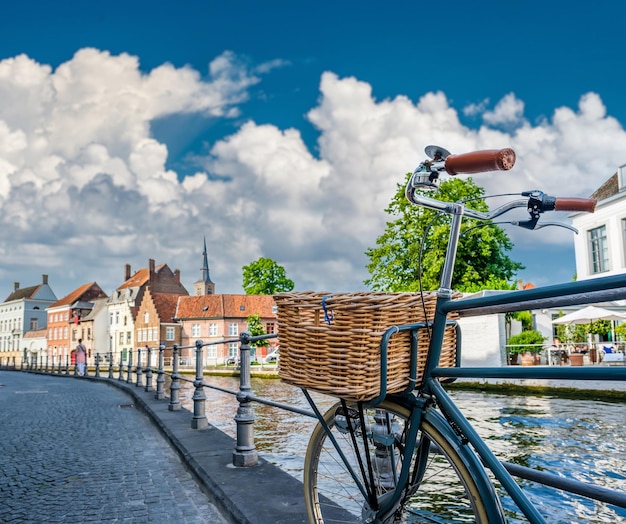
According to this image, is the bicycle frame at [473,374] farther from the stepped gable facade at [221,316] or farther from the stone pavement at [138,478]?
the stepped gable facade at [221,316]

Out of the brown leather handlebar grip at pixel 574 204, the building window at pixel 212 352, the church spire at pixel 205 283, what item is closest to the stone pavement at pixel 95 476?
the brown leather handlebar grip at pixel 574 204

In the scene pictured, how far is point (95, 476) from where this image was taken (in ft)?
16.5

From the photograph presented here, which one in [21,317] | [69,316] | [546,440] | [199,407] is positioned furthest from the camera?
[21,317]

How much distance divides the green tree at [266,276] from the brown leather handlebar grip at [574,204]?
202 ft

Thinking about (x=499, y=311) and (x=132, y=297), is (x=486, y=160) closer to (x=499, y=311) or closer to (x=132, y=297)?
(x=499, y=311)

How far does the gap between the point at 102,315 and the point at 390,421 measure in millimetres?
78529

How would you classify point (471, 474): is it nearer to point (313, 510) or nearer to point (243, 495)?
point (313, 510)

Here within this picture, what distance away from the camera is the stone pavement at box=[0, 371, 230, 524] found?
3906 millimetres

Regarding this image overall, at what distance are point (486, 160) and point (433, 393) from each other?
82 cm

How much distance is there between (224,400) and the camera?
16875 mm

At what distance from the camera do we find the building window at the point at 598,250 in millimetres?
26859

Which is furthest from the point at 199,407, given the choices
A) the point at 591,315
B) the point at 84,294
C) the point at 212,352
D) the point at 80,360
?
the point at 84,294

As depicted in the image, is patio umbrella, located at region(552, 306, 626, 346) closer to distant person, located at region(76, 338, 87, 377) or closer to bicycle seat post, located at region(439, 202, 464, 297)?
bicycle seat post, located at region(439, 202, 464, 297)

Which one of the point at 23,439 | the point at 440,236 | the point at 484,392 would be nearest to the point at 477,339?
the point at 440,236
